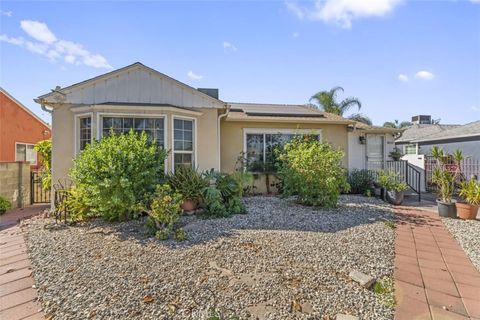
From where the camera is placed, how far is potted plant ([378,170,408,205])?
918 centimetres

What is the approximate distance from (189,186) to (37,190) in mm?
7082

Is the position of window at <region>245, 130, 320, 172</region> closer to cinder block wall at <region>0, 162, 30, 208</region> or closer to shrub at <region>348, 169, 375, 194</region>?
shrub at <region>348, 169, 375, 194</region>

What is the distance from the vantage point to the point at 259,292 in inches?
126

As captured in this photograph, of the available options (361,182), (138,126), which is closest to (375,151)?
(361,182)

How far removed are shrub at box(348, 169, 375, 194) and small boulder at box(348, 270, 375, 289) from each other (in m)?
8.16

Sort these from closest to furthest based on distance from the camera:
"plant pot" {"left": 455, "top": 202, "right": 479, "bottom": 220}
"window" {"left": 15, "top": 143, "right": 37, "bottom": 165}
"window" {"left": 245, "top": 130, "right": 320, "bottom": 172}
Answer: "plant pot" {"left": 455, "top": 202, "right": 479, "bottom": 220} < "window" {"left": 245, "top": 130, "right": 320, "bottom": 172} < "window" {"left": 15, "top": 143, "right": 37, "bottom": 165}

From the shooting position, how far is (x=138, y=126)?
8.04m

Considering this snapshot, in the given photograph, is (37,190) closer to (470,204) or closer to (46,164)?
(46,164)

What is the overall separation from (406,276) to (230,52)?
29.2 feet

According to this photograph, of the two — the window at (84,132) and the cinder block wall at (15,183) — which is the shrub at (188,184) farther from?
the cinder block wall at (15,183)

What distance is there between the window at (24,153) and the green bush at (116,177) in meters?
12.8

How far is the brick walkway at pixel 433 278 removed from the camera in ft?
9.96

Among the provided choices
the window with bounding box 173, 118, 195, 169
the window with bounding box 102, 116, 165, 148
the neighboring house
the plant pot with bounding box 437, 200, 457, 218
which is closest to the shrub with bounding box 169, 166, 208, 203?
the window with bounding box 173, 118, 195, 169

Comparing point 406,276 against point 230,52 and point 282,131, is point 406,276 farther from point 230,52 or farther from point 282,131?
point 230,52
